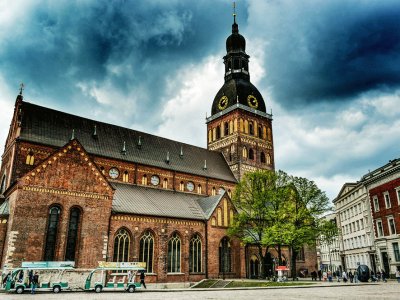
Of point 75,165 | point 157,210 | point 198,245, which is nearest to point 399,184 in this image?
point 198,245

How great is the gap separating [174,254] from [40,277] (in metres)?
14.8

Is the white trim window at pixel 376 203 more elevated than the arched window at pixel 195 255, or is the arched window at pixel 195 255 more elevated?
the white trim window at pixel 376 203

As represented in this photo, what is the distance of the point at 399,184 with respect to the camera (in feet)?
145

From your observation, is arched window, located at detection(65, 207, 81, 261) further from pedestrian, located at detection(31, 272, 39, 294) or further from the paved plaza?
the paved plaza

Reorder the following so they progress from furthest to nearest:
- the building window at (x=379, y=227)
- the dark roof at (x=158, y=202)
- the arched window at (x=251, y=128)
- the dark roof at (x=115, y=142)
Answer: the arched window at (x=251, y=128) < the building window at (x=379, y=227) < the dark roof at (x=115, y=142) < the dark roof at (x=158, y=202)

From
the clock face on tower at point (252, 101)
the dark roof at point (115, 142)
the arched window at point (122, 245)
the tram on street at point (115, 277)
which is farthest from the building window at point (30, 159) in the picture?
the clock face on tower at point (252, 101)

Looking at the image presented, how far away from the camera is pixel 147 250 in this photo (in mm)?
36188

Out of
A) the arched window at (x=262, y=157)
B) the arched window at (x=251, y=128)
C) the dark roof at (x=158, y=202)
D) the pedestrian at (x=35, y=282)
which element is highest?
the arched window at (x=251, y=128)

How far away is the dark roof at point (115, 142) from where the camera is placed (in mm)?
38781

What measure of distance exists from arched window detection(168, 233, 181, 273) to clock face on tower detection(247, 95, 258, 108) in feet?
97.4

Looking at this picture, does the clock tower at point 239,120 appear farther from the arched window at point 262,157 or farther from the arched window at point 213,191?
the arched window at point 213,191

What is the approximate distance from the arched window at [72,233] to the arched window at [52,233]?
1105mm

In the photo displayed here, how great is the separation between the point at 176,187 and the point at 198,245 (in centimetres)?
952

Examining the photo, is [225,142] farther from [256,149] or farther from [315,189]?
[315,189]
